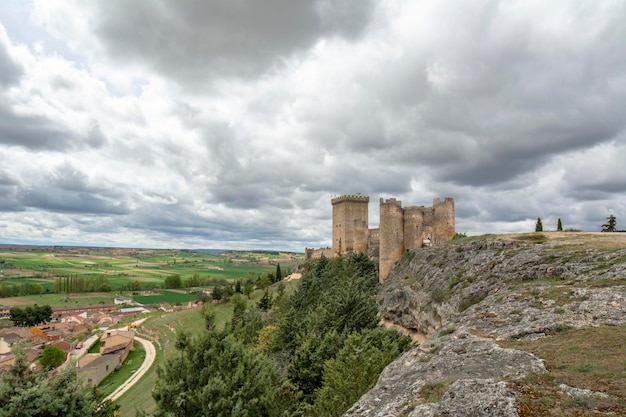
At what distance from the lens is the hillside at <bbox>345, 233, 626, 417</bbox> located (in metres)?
6.91

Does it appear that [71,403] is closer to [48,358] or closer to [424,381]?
[424,381]

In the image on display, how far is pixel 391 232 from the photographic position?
44000 millimetres

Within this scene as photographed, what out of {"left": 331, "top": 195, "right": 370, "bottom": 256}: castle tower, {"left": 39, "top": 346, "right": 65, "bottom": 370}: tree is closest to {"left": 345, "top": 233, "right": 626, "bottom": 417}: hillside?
{"left": 331, "top": 195, "right": 370, "bottom": 256}: castle tower

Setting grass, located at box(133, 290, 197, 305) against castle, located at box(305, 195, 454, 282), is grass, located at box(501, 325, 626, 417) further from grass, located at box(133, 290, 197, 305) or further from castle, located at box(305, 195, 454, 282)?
grass, located at box(133, 290, 197, 305)

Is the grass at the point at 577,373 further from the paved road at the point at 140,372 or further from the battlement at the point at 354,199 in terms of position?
the battlement at the point at 354,199

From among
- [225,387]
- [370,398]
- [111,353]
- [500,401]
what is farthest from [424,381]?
[111,353]

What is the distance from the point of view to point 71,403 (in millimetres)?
10516

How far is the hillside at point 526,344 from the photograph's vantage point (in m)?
6.91

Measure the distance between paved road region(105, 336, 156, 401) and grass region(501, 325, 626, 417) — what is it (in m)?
44.0

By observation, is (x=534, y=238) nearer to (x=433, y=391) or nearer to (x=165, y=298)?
(x=433, y=391)

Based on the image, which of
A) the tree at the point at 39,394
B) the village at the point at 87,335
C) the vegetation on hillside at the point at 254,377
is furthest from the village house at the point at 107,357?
the tree at the point at 39,394

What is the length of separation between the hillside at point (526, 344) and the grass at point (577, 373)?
2 centimetres

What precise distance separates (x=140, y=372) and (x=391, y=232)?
41006mm

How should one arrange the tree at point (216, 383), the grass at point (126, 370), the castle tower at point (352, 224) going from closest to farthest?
the tree at point (216, 383) < the grass at point (126, 370) < the castle tower at point (352, 224)
